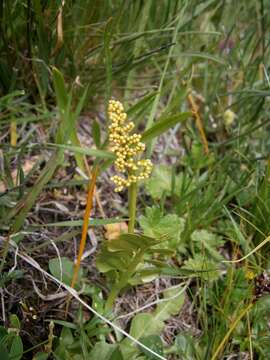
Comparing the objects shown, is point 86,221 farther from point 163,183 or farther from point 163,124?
point 163,183

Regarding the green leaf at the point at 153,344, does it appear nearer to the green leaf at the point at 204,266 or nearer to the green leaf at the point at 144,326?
the green leaf at the point at 144,326

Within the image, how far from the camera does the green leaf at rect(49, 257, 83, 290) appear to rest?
3.86ft

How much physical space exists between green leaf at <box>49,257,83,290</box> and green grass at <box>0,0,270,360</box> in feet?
0.04

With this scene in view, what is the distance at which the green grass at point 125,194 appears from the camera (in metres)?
1.14

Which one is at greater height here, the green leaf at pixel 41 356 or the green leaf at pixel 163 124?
the green leaf at pixel 163 124

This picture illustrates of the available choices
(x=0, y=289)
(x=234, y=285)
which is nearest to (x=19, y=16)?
(x=0, y=289)

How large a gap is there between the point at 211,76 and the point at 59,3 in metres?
0.76

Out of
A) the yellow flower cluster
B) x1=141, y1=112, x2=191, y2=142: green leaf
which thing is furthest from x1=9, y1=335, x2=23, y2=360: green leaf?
x1=141, y1=112, x2=191, y2=142: green leaf

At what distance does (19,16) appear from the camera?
138cm

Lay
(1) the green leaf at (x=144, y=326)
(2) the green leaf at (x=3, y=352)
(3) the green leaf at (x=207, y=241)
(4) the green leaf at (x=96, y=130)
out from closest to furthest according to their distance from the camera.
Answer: (2) the green leaf at (x=3, y=352)
(4) the green leaf at (x=96, y=130)
(1) the green leaf at (x=144, y=326)
(3) the green leaf at (x=207, y=241)

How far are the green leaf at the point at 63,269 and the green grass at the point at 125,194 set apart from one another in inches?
0.5

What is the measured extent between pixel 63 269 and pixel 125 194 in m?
0.40

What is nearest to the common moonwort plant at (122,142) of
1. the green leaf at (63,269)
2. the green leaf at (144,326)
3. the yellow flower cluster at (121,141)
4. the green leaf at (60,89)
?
the yellow flower cluster at (121,141)

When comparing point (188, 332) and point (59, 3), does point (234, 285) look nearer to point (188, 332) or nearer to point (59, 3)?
point (188, 332)
